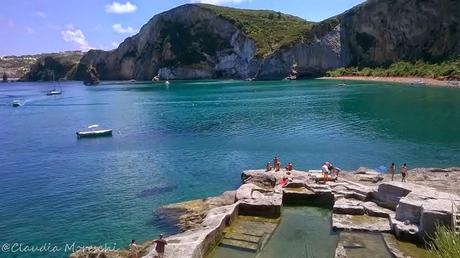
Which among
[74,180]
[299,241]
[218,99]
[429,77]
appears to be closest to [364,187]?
[299,241]

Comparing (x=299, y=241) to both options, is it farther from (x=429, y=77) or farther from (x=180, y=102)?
(x=429, y=77)

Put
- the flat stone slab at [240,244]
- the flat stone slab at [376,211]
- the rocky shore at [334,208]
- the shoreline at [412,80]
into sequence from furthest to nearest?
the shoreline at [412,80], the flat stone slab at [376,211], the flat stone slab at [240,244], the rocky shore at [334,208]

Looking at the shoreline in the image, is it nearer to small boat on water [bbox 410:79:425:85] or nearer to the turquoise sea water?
small boat on water [bbox 410:79:425:85]

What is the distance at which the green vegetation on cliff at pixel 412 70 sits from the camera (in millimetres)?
119213

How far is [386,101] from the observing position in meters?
89.2

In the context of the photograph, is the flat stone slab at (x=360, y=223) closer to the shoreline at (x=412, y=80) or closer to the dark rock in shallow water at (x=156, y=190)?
the dark rock in shallow water at (x=156, y=190)

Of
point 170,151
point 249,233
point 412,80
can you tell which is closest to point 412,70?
point 412,80

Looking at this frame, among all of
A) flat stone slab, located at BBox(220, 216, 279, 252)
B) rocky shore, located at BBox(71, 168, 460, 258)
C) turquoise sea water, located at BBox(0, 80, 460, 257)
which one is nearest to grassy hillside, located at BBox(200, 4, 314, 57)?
turquoise sea water, located at BBox(0, 80, 460, 257)

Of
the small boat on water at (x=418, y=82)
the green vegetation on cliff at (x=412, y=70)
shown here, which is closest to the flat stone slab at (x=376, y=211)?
the green vegetation on cliff at (x=412, y=70)

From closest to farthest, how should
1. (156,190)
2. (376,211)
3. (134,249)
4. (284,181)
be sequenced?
(134,249), (376,211), (284,181), (156,190)

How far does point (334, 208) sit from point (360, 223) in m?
2.51

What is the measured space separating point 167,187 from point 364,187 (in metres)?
16.9

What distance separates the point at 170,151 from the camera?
5509 cm

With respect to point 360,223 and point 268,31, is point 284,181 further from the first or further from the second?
point 268,31
